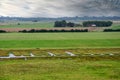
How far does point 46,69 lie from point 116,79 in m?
7.88

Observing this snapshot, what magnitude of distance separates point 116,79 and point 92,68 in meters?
6.14

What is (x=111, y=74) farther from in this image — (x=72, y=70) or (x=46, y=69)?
(x=46, y=69)

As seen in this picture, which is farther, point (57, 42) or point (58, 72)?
point (57, 42)

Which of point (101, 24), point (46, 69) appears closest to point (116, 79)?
point (46, 69)

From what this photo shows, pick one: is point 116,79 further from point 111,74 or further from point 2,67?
point 2,67

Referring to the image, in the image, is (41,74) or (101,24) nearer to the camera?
(41,74)

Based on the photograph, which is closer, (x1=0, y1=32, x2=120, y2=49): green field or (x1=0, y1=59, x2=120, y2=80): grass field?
(x1=0, y1=59, x2=120, y2=80): grass field

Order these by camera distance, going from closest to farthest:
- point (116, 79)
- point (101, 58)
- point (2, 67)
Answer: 1. point (116, 79)
2. point (2, 67)
3. point (101, 58)

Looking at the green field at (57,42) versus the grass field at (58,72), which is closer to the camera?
the grass field at (58,72)

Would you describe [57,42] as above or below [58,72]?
below

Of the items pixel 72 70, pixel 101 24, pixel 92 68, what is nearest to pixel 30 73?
pixel 72 70

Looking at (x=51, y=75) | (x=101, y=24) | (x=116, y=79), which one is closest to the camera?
(x=116, y=79)

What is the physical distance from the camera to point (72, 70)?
29469 millimetres

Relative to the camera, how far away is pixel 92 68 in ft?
102
